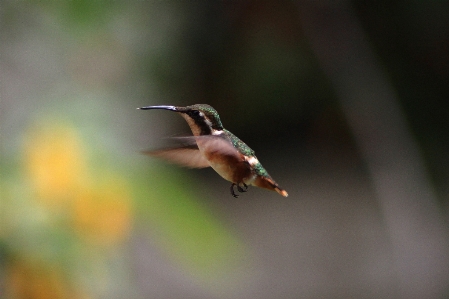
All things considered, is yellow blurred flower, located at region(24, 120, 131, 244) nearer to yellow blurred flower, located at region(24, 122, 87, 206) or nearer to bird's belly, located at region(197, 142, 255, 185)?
yellow blurred flower, located at region(24, 122, 87, 206)

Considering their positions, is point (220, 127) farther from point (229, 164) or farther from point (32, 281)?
point (32, 281)

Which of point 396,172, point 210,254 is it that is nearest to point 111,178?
point 210,254

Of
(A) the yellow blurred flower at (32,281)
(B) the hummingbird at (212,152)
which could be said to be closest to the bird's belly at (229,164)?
(B) the hummingbird at (212,152)

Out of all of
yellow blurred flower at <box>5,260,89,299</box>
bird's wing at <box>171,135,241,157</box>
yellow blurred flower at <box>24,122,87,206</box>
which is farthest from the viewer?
yellow blurred flower at <box>24,122,87,206</box>

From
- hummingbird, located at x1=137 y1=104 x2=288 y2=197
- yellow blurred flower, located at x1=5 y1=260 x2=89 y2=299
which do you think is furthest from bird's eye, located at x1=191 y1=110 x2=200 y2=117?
yellow blurred flower, located at x1=5 y1=260 x2=89 y2=299

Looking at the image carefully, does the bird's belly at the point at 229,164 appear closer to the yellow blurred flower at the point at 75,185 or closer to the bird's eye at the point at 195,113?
the bird's eye at the point at 195,113

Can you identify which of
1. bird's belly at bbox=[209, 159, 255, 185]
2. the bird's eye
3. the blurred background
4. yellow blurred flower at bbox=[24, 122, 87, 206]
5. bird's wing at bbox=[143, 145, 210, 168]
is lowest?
the blurred background

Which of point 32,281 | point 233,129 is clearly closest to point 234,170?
point 32,281

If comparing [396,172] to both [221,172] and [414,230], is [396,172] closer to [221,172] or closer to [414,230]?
[414,230]
